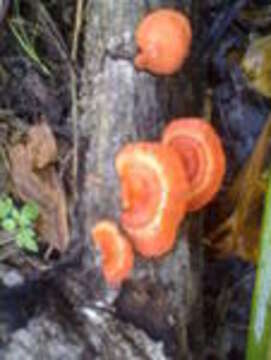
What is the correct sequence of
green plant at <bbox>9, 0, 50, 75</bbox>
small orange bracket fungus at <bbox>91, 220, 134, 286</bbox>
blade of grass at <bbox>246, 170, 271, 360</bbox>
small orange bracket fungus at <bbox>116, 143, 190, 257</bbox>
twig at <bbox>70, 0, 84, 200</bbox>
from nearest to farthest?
1. small orange bracket fungus at <bbox>116, 143, 190, 257</bbox>
2. small orange bracket fungus at <bbox>91, 220, 134, 286</bbox>
3. blade of grass at <bbox>246, 170, 271, 360</bbox>
4. twig at <bbox>70, 0, 84, 200</bbox>
5. green plant at <bbox>9, 0, 50, 75</bbox>

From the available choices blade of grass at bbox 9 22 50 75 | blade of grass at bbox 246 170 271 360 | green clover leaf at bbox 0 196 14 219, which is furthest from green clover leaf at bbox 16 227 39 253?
blade of grass at bbox 246 170 271 360

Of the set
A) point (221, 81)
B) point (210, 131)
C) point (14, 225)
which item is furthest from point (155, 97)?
point (14, 225)

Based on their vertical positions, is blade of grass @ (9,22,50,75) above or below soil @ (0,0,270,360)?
above

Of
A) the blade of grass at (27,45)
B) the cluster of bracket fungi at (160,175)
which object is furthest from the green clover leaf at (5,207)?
the blade of grass at (27,45)

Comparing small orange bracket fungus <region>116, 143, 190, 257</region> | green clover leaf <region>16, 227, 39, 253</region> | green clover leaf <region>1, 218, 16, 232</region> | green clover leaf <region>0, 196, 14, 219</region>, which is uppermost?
small orange bracket fungus <region>116, 143, 190, 257</region>

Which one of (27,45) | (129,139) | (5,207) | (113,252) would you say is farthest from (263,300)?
(27,45)

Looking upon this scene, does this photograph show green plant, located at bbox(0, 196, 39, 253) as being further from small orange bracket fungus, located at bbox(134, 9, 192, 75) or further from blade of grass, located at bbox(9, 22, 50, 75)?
small orange bracket fungus, located at bbox(134, 9, 192, 75)

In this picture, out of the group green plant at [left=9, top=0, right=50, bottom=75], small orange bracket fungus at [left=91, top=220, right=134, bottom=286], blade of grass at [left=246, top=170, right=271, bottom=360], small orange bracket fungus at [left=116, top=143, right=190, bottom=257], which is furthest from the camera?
green plant at [left=9, top=0, right=50, bottom=75]
